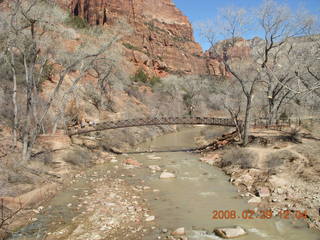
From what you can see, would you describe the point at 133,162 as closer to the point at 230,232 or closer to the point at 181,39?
the point at 230,232

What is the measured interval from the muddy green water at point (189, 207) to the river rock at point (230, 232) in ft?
0.54

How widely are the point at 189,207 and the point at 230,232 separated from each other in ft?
7.64

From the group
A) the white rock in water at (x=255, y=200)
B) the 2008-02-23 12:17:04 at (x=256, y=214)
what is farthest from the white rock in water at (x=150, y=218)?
the white rock in water at (x=255, y=200)

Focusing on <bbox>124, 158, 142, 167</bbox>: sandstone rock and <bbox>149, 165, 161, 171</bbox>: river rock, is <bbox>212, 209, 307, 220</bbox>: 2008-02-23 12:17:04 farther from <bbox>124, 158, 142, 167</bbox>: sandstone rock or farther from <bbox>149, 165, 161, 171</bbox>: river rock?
<bbox>124, 158, 142, 167</bbox>: sandstone rock

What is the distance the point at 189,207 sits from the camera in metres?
9.27

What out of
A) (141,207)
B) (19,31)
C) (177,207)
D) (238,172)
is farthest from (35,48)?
(238,172)

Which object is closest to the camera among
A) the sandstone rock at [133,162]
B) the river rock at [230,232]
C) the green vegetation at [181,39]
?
the river rock at [230,232]

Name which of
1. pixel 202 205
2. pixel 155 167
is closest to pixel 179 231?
pixel 202 205

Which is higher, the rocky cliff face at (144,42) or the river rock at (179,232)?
the rocky cliff face at (144,42)

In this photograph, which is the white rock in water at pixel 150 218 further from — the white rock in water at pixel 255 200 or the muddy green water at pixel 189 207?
the white rock in water at pixel 255 200

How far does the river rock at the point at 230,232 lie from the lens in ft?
23.1

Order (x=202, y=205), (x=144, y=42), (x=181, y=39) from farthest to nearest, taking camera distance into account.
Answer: (x=181, y=39)
(x=144, y=42)
(x=202, y=205)

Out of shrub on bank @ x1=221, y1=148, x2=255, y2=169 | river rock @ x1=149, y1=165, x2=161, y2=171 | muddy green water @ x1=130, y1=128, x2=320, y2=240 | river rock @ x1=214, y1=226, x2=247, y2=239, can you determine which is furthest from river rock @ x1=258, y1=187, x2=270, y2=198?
river rock @ x1=149, y1=165, x2=161, y2=171

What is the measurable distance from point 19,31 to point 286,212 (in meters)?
12.5
